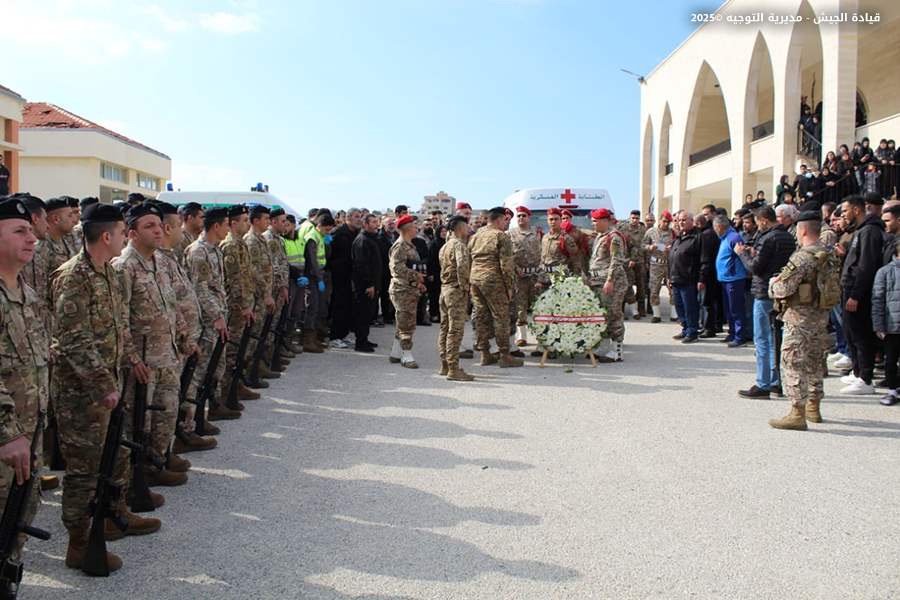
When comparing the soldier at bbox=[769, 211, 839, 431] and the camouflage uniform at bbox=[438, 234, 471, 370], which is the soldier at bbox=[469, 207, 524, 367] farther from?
the soldier at bbox=[769, 211, 839, 431]

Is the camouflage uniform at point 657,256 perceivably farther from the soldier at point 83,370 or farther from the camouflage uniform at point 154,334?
the soldier at point 83,370

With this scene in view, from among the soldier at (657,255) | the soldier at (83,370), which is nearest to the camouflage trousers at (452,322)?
the soldier at (83,370)

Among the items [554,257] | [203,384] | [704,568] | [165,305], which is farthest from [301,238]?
[704,568]

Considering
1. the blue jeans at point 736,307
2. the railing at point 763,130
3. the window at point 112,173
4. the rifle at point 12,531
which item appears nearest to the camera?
the rifle at point 12,531

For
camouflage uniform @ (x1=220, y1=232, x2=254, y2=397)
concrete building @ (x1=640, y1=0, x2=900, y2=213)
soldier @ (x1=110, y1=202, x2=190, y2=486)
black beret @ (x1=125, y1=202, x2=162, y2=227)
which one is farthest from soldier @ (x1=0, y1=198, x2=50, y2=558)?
concrete building @ (x1=640, y1=0, x2=900, y2=213)

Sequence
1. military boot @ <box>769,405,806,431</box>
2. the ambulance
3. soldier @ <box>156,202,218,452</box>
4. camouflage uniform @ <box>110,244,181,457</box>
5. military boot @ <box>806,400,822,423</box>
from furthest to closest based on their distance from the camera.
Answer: the ambulance < military boot @ <box>806,400,822,423</box> < military boot @ <box>769,405,806,431</box> < soldier @ <box>156,202,218,452</box> < camouflage uniform @ <box>110,244,181,457</box>

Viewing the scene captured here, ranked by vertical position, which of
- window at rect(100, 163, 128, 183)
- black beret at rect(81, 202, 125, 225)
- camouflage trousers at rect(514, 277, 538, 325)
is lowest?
camouflage trousers at rect(514, 277, 538, 325)

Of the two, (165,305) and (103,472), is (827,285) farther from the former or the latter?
(103,472)

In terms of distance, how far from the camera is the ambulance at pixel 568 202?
14.2 metres

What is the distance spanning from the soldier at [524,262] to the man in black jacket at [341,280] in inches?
101

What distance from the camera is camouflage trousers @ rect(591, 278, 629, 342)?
984 cm

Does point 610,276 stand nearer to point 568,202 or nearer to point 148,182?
point 568,202

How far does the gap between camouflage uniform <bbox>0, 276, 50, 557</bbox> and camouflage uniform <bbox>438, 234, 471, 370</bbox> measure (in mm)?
5592

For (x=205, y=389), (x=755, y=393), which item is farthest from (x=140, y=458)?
A: (x=755, y=393)
